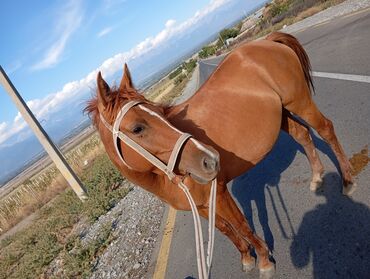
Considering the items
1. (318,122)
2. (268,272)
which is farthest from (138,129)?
(318,122)

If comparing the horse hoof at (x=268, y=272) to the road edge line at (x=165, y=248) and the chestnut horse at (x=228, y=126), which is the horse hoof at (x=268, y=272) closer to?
the chestnut horse at (x=228, y=126)

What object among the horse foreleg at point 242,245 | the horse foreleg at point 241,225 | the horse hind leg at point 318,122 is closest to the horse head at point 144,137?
the horse foreleg at point 241,225

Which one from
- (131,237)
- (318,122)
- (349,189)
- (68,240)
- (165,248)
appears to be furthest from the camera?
(68,240)

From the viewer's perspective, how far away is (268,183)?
196 inches

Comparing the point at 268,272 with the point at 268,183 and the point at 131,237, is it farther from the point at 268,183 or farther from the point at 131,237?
the point at 131,237

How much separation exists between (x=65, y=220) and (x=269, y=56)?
282 inches

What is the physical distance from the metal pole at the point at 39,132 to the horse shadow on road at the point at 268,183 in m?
5.78

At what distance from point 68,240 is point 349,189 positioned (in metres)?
5.81

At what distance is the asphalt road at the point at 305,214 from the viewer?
300 cm

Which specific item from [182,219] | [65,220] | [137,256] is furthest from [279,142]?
[65,220]

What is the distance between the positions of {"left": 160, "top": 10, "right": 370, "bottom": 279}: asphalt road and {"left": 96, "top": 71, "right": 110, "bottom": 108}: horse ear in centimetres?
219

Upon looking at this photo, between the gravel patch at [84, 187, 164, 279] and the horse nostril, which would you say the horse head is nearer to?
the horse nostril

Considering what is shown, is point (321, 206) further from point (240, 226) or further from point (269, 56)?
point (269, 56)

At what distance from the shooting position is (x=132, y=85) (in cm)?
309
